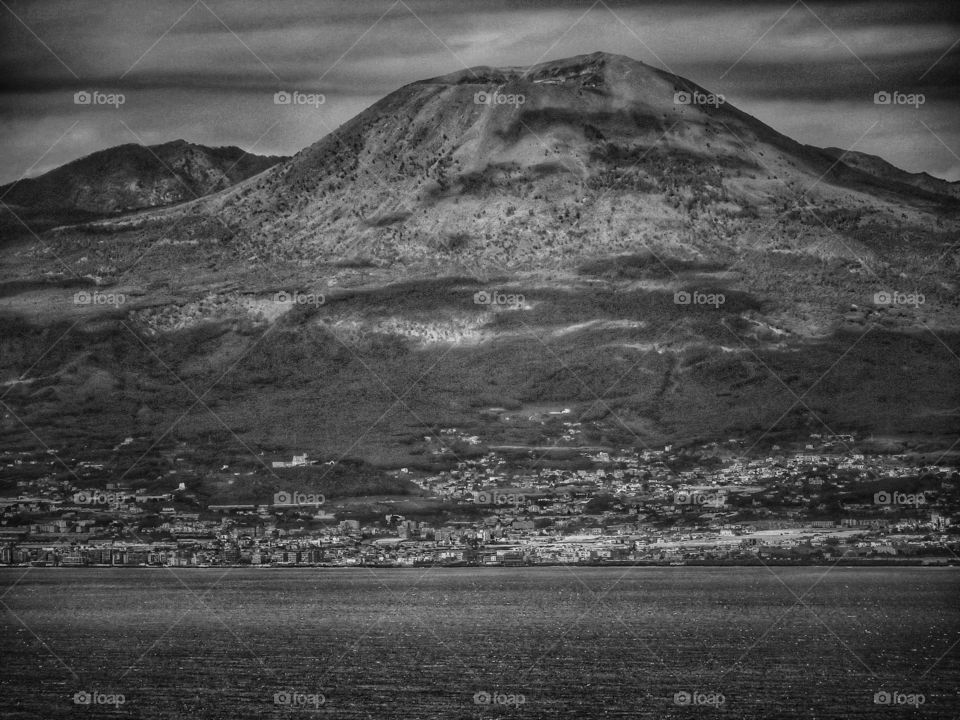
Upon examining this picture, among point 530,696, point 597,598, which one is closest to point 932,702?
point 530,696

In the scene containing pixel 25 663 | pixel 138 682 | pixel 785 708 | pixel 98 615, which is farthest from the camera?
pixel 98 615

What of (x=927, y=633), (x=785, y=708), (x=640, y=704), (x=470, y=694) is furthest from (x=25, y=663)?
(x=927, y=633)

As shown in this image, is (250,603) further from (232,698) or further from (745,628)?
(232,698)

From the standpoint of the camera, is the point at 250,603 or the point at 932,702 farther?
the point at 250,603

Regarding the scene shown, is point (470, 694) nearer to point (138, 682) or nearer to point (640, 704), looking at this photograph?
point (640, 704)

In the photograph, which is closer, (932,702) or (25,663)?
(932,702)

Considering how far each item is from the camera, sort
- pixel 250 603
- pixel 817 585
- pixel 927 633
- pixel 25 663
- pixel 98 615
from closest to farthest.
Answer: pixel 25 663 → pixel 927 633 → pixel 98 615 → pixel 250 603 → pixel 817 585
